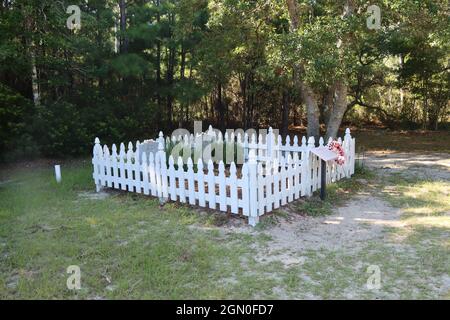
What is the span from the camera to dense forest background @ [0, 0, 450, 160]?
26.1 feet

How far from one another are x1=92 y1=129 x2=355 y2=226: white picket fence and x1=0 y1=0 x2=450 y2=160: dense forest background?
1.99 metres

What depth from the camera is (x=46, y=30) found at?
9391 mm

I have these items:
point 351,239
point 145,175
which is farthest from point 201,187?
point 351,239

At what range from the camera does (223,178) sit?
17.3ft

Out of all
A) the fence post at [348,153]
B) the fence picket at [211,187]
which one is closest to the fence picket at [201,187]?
the fence picket at [211,187]

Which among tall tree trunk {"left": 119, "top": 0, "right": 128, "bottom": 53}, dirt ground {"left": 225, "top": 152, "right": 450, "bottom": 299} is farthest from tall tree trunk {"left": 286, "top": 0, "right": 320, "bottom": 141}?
tall tree trunk {"left": 119, "top": 0, "right": 128, "bottom": 53}

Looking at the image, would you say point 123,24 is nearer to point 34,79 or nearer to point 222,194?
point 34,79

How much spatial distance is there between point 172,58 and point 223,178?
8302mm

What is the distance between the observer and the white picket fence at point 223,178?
5.13 meters

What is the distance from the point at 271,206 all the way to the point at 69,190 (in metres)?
3.67

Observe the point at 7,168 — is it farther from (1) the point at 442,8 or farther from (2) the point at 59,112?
(1) the point at 442,8

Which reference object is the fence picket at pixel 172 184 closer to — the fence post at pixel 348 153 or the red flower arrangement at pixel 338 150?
the red flower arrangement at pixel 338 150

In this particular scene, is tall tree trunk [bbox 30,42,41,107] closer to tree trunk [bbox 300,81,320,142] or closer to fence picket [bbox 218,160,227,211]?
tree trunk [bbox 300,81,320,142]
